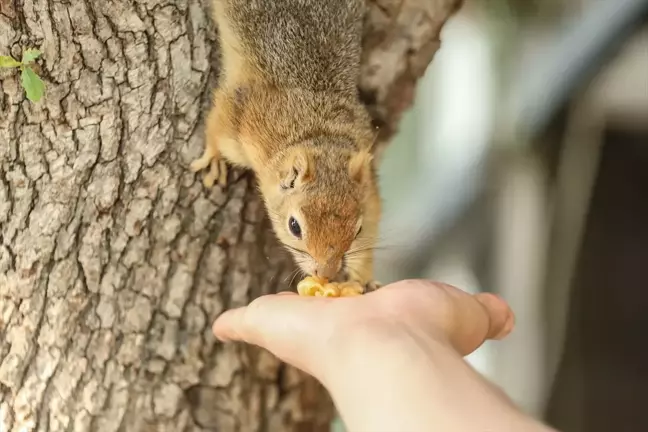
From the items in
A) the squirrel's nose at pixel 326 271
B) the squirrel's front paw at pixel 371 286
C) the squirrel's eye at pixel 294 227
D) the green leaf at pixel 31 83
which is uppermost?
the green leaf at pixel 31 83

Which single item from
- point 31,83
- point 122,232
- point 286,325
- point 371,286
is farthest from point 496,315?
point 31,83

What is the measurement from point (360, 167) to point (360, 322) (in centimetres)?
33

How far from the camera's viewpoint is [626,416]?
2.02 m

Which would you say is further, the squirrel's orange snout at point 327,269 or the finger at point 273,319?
the squirrel's orange snout at point 327,269

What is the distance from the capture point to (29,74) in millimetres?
997

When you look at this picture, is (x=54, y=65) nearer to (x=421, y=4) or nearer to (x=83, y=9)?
(x=83, y=9)

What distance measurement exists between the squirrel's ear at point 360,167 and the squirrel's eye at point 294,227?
12 cm

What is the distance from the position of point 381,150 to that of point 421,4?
326 mm

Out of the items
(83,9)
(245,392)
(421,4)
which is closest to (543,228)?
(421,4)

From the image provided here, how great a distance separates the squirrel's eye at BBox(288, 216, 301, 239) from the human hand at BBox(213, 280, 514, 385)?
0.11 metres

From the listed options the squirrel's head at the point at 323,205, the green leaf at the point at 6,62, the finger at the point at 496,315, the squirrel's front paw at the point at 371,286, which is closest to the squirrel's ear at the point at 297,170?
the squirrel's head at the point at 323,205

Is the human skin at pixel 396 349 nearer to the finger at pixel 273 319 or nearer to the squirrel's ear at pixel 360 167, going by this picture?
the finger at pixel 273 319

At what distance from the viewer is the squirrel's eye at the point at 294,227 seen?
42.9 inches

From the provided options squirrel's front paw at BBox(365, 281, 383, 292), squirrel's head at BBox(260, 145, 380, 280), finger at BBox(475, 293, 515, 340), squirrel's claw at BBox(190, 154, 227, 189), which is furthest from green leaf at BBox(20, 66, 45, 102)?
finger at BBox(475, 293, 515, 340)
